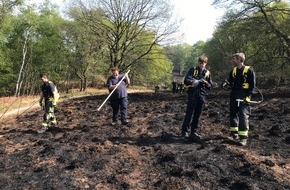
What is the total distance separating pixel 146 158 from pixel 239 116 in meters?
2.41

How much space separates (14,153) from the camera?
8.23 meters

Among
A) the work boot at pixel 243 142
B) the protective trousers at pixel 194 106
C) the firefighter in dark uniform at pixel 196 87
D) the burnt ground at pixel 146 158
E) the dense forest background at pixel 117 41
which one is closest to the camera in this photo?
the burnt ground at pixel 146 158

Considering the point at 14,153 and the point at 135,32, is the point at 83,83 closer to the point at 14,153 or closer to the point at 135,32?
the point at 135,32

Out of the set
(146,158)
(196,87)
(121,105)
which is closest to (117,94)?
(121,105)

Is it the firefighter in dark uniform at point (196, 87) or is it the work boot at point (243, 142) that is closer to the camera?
the work boot at point (243, 142)

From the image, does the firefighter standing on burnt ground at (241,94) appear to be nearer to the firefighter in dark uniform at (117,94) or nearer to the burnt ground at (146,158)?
the burnt ground at (146,158)

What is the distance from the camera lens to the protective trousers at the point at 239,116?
7.88 metres

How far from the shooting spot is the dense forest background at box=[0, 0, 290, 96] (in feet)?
78.8

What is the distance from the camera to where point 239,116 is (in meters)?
8.00

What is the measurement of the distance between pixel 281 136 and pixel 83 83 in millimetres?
41364

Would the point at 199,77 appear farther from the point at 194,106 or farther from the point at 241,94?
the point at 241,94

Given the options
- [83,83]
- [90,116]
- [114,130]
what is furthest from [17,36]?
[114,130]

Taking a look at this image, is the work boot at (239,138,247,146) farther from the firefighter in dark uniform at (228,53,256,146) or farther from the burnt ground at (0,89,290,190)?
the burnt ground at (0,89,290,190)

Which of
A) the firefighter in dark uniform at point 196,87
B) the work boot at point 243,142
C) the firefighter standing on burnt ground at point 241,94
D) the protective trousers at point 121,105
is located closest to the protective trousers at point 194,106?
the firefighter in dark uniform at point 196,87
